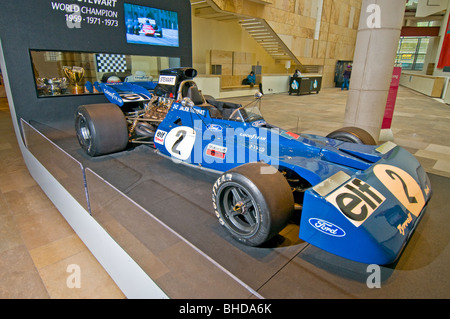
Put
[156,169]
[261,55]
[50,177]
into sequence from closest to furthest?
[50,177] → [156,169] → [261,55]

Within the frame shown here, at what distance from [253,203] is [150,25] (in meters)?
6.34

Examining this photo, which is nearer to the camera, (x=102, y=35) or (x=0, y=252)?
(x=0, y=252)

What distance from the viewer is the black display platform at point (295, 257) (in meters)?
1.94

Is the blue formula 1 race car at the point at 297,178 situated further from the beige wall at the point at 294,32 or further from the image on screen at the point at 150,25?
the beige wall at the point at 294,32

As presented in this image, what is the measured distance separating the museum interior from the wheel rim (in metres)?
0.02

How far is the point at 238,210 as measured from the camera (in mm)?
2387

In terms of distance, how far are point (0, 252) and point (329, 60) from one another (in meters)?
21.8

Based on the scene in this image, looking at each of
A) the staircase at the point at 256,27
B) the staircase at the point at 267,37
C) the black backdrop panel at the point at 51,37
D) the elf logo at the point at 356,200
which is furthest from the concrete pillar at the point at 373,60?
the staircase at the point at 267,37

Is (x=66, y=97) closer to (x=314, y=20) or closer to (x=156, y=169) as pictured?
(x=156, y=169)

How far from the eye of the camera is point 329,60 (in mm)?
20234

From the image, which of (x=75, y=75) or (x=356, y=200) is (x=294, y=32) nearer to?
(x=75, y=75)

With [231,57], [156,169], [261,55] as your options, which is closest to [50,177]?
[156,169]

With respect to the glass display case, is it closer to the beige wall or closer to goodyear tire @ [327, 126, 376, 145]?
goodyear tire @ [327, 126, 376, 145]

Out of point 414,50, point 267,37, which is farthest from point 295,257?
point 414,50
